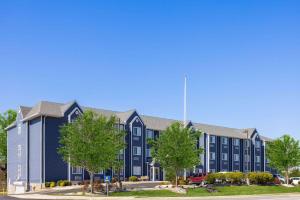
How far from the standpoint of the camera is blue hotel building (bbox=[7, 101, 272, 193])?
6197 centimetres

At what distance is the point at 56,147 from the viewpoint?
205 feet

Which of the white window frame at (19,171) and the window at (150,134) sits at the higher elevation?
the window at (150,134)

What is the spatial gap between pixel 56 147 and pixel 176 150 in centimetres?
2230

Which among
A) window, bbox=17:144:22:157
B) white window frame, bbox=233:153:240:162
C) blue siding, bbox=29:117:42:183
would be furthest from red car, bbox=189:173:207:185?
white window frame, bbox=233:153:240:162

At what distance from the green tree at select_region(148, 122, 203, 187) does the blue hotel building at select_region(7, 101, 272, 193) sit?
65.6ft

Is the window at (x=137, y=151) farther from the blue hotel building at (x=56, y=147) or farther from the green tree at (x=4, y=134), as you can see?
the green tree at (x=4, y=134)

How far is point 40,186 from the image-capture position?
60.2 metres

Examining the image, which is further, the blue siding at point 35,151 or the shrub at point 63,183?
the blue siding at point 35,151

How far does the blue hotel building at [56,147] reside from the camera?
62.0 meters

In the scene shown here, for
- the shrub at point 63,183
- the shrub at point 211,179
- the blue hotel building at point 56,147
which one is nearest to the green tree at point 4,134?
the blue hotel building at point 56,147

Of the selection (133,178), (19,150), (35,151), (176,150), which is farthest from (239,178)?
(19,150)

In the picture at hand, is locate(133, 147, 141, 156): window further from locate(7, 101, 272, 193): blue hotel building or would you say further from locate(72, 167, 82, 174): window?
locate(72, 167, 82, 174): window

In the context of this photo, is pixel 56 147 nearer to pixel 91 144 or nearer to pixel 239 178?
pixel 91 144

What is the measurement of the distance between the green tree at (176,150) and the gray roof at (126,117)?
21027 mm
